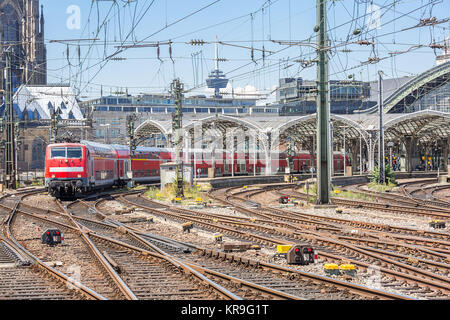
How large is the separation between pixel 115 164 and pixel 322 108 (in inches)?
755

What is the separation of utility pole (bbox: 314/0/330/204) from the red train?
13.0 metres

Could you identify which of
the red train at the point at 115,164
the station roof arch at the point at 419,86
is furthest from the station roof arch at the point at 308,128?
the station roof arch at the point at 419,86

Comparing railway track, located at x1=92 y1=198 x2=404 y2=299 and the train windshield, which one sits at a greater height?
the train windshield

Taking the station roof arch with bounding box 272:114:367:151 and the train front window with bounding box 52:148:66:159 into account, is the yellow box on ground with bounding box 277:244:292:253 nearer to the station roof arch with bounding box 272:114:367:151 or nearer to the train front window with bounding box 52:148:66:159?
the train front window with bounding box 52:148:66:159

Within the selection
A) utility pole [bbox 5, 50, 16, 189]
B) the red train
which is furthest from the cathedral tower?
utility pole [bbox 5, 50, 16, 189]

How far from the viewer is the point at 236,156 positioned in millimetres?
58250

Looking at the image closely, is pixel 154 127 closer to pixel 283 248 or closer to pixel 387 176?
pixel 387 176

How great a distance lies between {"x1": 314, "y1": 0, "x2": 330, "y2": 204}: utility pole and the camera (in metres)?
23.5

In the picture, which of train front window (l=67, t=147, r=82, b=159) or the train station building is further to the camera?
the train station building

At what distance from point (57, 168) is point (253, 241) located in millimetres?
17819

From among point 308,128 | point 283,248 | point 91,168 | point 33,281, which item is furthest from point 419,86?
point 33,281
